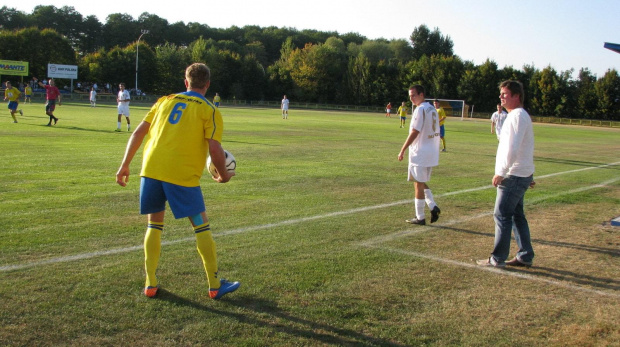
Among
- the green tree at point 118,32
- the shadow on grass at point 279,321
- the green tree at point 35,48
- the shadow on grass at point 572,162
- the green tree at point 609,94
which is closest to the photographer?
the shadow on grass at point 279,321

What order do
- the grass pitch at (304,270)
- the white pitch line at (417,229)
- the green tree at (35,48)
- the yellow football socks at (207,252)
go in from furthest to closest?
1. the green tree at (35,48)
2. the white pitch line at (417,229)
3. the yellow football socks at (207,252)
4. the grass pitch at (304,270)

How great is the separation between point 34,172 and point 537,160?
15.1 m

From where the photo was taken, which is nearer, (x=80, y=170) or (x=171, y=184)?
(x=171, y=184)

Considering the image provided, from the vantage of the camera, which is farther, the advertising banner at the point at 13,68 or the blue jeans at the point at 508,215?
the advertising banner at the point at 13,68

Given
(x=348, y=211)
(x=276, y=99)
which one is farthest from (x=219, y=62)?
(x=348, y=211)

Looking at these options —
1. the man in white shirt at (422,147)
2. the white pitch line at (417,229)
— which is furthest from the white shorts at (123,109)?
the white pitch line at (417,229)

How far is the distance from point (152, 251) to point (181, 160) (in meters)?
0.85

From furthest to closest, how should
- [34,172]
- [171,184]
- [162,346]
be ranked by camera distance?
[34,172]
[171,184]
[162,346]

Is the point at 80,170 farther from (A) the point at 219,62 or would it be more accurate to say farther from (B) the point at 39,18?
(B) the point at 39,18

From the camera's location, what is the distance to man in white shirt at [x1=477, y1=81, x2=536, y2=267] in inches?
220

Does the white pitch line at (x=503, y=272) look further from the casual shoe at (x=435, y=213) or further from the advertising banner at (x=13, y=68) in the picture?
the advertising banner at (x=13, y=68)

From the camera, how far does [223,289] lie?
14.7ft

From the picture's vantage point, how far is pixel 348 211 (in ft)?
26.7

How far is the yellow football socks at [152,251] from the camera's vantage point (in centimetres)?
446
